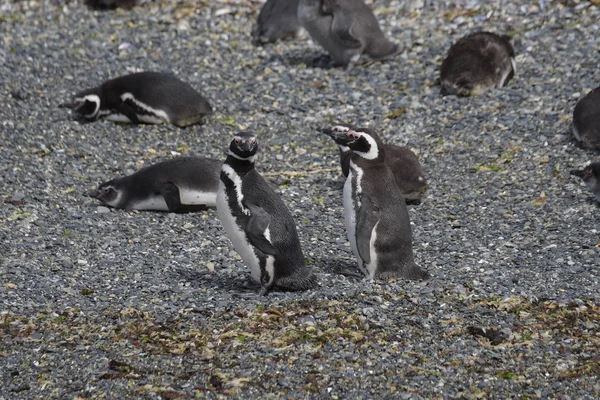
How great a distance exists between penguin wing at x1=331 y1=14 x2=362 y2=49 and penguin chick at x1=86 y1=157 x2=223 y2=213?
10.4 ft

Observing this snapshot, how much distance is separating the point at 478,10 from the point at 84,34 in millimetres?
4956

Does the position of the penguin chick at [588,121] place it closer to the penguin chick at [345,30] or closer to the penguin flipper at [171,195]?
the penguin chick at [345,30]

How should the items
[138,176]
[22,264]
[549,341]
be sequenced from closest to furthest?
1. [549,341]
2. [22,264]
3. [138,176]

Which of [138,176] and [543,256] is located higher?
[543,256]

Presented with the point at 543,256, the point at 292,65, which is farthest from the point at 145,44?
the point at 543,256

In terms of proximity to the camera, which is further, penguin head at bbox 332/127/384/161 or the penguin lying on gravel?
the penguin lying on gravel

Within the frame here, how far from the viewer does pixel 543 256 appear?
650cm

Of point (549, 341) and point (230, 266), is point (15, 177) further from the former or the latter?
point (549, 341)

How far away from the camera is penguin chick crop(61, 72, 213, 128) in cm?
893

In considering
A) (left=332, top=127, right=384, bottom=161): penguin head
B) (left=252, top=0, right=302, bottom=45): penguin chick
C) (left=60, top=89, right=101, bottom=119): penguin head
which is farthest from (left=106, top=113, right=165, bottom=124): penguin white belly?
(left=332, top=127, right=384, bottom=161): penguin head

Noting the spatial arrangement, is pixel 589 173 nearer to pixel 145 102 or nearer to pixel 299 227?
pixel 299 227

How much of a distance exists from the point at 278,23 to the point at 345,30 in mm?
1388

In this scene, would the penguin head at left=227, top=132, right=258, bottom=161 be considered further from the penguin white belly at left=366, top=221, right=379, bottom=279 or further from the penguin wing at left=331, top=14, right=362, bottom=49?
the penguin wing at left=331, top=14, right=362, bottom=49

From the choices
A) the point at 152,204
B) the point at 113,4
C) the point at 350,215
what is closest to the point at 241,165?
the point at 350,215
